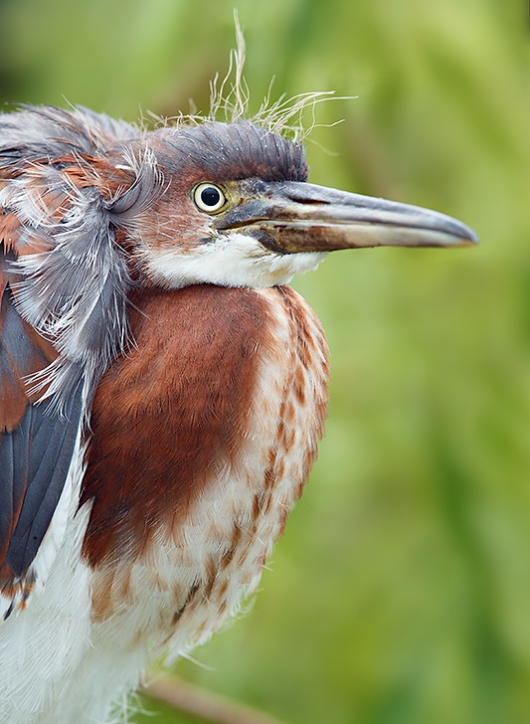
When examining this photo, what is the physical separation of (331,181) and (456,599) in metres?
1.02

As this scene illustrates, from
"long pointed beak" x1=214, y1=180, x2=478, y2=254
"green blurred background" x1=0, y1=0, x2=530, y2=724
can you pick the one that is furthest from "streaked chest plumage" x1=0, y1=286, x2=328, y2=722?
"green blurred background" x1=0, y1=0, x2=530, y2=724

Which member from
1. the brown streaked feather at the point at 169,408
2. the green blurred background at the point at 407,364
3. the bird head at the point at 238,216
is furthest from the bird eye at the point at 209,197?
the green blurred background at the point at 407,364

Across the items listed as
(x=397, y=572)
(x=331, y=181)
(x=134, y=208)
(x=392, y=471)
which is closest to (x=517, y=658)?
(x=397, y=572)

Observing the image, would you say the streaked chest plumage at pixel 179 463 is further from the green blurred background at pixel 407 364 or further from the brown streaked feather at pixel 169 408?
the green blurred background at pixel 407 364

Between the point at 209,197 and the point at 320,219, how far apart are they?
0.62ft

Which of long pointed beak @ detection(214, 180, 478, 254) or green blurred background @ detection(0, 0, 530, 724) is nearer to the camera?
long pointed beak @ detection(214, 180, 478, 254)

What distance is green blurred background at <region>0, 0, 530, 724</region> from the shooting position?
7.23ft

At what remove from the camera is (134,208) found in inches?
65.3

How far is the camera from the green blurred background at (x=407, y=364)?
86.8 inches

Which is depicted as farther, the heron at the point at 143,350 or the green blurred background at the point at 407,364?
the green blurred background at the point at 407,364

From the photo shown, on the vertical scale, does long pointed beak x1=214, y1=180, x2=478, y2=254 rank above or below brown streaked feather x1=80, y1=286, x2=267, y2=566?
above

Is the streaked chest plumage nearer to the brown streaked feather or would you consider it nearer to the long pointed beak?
the brown streaked feather

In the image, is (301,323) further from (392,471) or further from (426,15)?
(426,15)

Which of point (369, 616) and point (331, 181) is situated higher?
point (331, 181)
